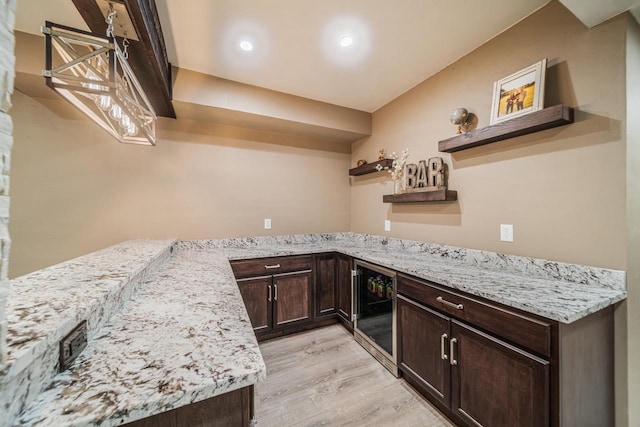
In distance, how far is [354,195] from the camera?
3.48 metres

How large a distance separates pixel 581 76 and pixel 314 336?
9.41ft

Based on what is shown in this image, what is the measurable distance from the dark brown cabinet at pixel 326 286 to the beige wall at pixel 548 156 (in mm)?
1080

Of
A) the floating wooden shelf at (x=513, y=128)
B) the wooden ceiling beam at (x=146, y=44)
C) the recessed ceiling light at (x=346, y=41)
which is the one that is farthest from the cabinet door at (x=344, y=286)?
the wooden ceiling beam at (x=146, y=44)

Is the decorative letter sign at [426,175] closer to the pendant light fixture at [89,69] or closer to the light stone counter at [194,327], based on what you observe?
the light stone counter at [194,327]

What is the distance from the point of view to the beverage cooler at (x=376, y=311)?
6.55ft

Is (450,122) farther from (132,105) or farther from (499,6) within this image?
(132,105)

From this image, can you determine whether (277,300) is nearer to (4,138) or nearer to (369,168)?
(369,168)

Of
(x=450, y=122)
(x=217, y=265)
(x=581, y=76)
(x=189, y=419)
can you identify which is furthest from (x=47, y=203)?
(x=581, y=76)

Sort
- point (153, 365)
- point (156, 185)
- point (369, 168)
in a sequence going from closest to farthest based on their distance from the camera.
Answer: point (153, 365), point (156, 185), point (369, 168)

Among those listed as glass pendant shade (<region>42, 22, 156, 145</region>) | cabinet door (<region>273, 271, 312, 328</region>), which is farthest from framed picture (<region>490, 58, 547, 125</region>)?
glass pendant shade (<region>42, 22, 156, 145</region>)

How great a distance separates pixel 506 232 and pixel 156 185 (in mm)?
3186

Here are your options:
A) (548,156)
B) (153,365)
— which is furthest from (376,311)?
(153,365)

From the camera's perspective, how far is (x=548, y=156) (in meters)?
1.54

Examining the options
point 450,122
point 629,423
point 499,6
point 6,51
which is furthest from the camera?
point 450,122
